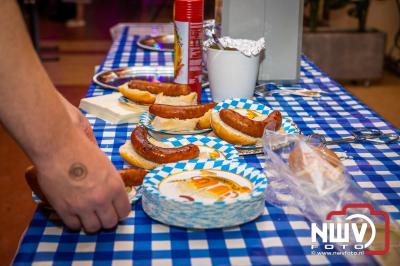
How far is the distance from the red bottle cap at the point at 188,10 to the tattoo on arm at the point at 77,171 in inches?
34.3

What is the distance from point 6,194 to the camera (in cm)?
297

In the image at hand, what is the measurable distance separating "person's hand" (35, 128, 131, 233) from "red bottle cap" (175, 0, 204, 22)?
818mm

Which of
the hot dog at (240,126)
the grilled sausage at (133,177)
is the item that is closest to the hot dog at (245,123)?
the hot dog at (240,126)

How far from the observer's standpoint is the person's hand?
0.90 meters

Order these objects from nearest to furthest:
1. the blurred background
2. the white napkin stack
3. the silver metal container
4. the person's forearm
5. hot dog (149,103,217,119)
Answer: the person's forearm
hot dog (149,103,217,119)
the white napkin stack
the silver metal container
the blurred background

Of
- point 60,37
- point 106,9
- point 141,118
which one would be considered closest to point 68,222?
point 141,118

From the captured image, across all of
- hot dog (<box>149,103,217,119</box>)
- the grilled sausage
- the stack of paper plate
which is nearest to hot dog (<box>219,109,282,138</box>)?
hot dog (<box>149,103,217,119</box>)

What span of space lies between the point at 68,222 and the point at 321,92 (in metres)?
1.25

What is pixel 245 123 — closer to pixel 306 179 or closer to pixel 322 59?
pixel 306 179

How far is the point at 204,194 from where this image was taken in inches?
40.9

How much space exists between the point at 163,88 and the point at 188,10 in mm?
238

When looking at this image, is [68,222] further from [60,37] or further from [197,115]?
[60,37]

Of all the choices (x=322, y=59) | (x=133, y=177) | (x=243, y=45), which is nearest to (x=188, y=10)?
(x=243, y=45)

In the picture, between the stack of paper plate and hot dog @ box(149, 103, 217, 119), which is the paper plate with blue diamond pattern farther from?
the stack of paper plate
